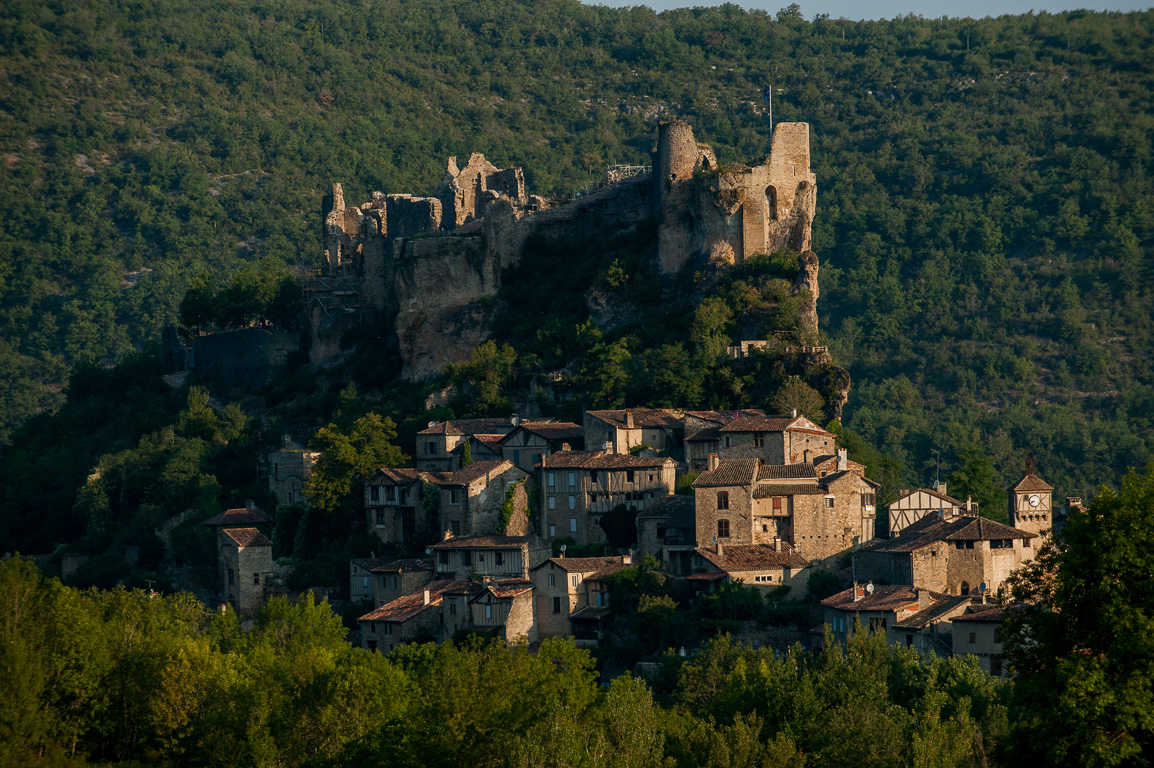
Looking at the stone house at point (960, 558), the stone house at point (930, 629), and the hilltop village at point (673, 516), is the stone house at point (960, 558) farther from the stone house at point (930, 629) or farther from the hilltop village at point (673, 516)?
the stone house at point (930, 629)

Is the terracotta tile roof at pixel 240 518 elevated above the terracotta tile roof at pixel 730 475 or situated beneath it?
situated beneath

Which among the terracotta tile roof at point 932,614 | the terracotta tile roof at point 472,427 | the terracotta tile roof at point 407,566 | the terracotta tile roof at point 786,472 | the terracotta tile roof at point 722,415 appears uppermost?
the terracotta tile roof at point 722,415

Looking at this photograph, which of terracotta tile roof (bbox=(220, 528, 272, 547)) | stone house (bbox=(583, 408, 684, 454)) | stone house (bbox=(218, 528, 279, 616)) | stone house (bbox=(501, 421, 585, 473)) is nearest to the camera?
stone house (bbox=(583, 408, 684, 454))

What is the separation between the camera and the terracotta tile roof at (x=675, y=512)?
218 ft

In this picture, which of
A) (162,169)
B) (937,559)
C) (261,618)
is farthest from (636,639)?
(162,169)

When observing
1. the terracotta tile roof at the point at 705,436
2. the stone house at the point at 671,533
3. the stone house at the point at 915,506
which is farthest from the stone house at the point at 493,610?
the stone house at the point at 915,506

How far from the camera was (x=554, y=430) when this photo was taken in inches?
2896

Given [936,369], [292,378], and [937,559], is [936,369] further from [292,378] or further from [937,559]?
[937,559]

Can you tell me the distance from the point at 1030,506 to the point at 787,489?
8691 millimetres

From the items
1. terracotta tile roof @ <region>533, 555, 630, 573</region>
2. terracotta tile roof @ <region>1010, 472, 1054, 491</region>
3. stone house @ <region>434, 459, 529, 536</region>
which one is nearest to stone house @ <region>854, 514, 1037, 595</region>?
terracotta tile roof @ <region>1010, 472, 1054, 491</region>

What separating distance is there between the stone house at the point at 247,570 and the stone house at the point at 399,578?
6.27 meters

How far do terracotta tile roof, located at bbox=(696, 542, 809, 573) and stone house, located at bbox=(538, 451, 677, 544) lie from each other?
475 cm

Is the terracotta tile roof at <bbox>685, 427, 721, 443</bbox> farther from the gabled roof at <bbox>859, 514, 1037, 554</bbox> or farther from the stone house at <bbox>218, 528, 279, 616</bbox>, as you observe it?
the stone house at <bbox>218, 528, 279, 616</bbox>

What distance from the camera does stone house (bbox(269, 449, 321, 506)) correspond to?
80.1 meters
